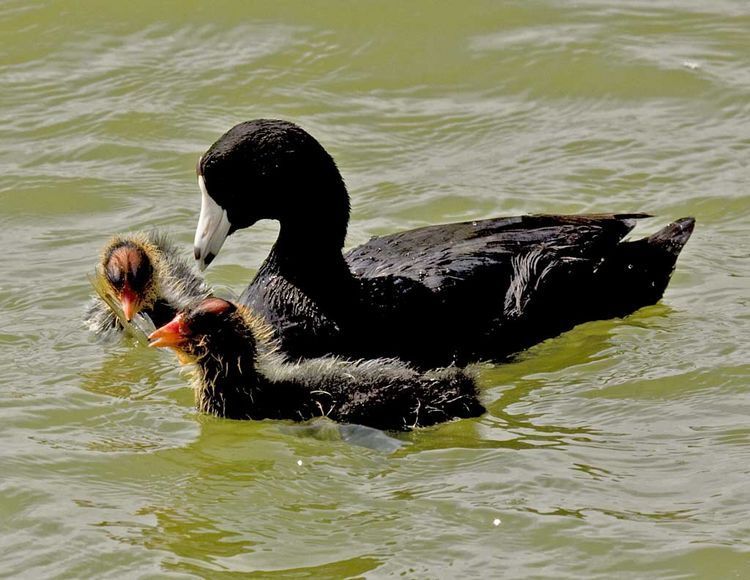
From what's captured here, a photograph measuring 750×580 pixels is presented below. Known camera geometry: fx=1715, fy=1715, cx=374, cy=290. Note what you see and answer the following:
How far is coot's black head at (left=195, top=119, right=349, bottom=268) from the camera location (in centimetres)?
755

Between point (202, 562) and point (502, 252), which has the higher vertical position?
point (502, 252)

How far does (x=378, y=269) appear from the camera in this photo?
7.97m

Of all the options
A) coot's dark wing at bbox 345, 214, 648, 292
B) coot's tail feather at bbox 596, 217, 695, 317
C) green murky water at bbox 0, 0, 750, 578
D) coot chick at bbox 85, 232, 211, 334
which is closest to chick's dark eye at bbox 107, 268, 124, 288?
coot chick at bbox 85, 232, 211, 334

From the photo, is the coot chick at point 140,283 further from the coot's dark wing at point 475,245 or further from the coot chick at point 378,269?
the coot's dark wing at point 475,245

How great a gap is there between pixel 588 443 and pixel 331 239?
5.16 ft

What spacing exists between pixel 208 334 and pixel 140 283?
1016 mm

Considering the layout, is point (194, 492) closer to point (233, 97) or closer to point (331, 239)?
point (331, 239)

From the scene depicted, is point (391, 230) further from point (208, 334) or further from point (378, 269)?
point (208, 334)

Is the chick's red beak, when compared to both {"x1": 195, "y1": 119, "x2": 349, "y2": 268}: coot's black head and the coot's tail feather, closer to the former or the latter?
{"x1": 195, "y1": 119, "x2": 349, "y2": 268}: coot's black head

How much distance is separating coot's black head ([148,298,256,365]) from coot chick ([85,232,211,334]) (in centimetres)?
79

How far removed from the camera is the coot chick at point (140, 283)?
8125 millimetres

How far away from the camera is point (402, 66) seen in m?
11.2

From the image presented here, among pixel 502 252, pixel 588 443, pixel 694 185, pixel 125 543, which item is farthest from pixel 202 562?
pixel 694 185

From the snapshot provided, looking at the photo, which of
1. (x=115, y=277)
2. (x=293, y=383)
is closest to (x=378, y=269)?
(x=293, y=383)
